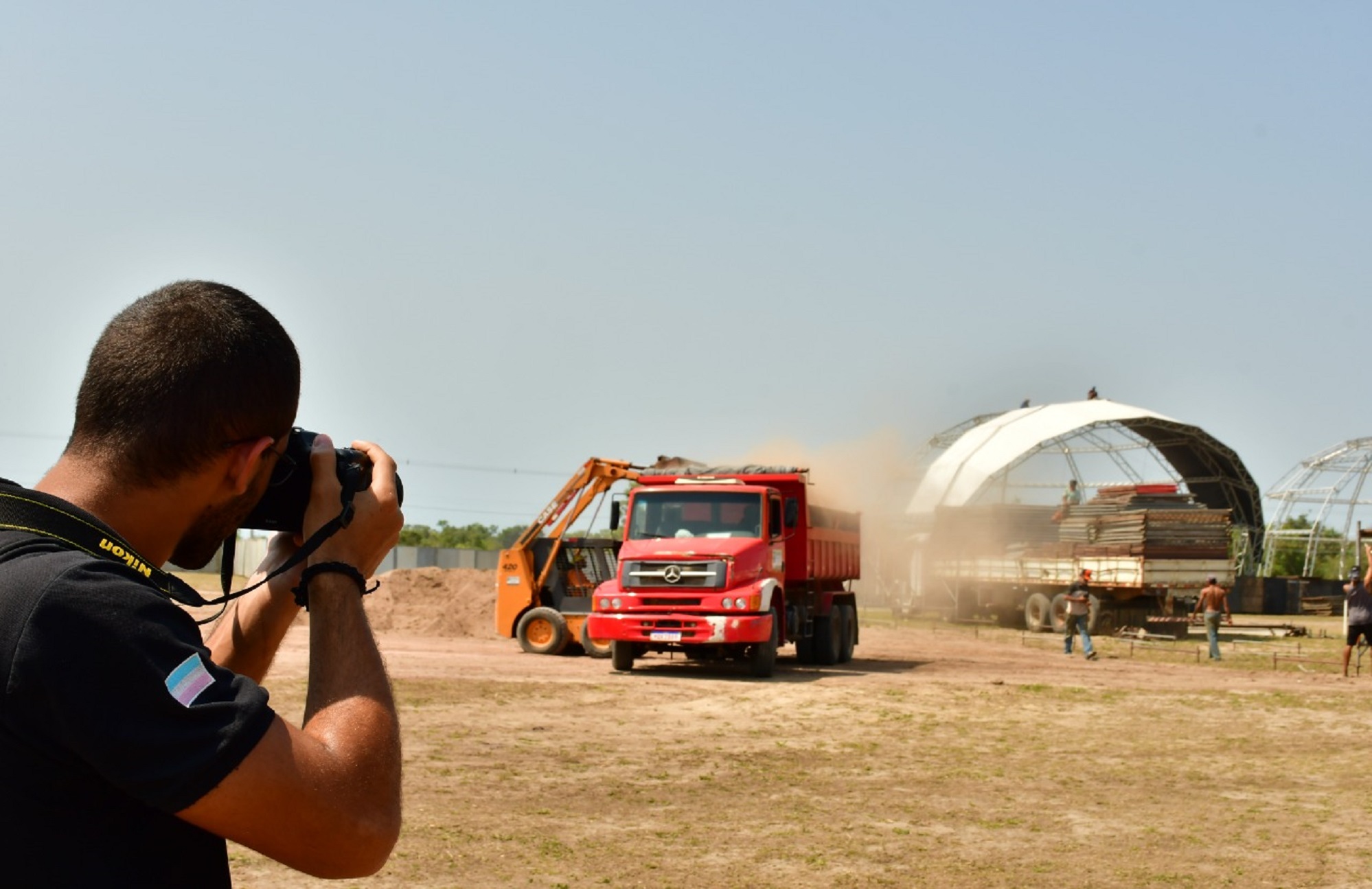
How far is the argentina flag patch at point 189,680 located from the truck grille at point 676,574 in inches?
695

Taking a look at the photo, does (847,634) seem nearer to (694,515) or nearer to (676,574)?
(694,515)

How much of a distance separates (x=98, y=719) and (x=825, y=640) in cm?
2142

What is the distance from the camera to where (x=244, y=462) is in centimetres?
195

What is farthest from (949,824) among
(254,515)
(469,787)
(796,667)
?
(796,667)

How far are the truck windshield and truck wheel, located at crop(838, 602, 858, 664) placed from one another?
4.15 m

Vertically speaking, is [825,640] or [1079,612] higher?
[1079,612]

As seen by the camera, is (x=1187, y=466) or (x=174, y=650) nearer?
(x=174, y=650)

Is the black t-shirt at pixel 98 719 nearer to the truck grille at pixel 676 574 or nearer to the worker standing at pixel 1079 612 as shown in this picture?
the truck grille at pixel 676 574

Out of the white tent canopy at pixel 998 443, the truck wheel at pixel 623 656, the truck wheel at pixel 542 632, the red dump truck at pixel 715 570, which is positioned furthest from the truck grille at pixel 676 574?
the white tent canopy at pixel 998 443

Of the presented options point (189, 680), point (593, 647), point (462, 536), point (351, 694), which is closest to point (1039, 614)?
point (593, 647)

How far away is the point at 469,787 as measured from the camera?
960 centimetres

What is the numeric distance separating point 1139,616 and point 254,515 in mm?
34693

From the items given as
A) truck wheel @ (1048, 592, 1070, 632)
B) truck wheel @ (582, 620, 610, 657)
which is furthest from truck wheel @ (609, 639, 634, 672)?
truck wheel @ (1048, 592, 1070, 632)

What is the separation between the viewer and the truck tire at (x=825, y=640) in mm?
22625
